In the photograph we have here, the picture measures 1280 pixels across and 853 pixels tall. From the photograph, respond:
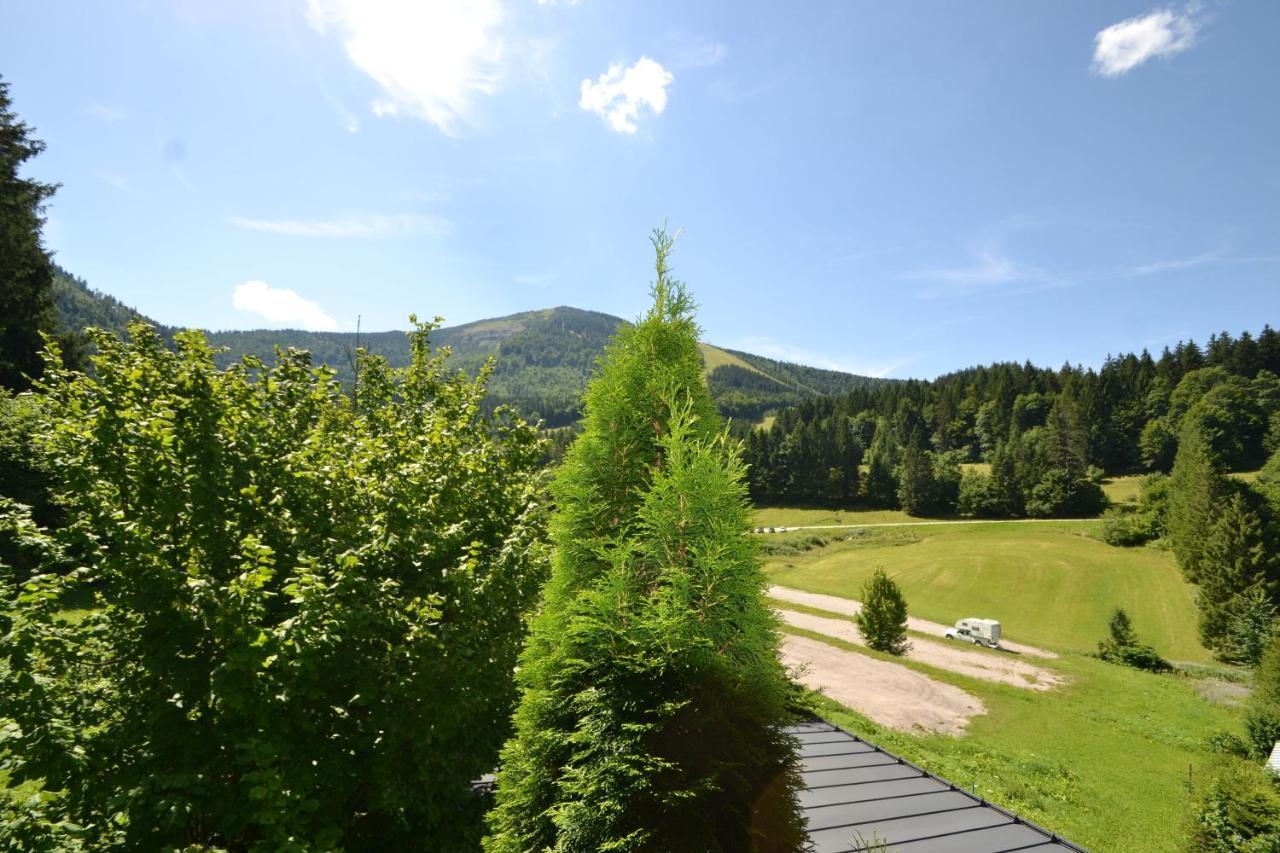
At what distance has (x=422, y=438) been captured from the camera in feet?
29.9

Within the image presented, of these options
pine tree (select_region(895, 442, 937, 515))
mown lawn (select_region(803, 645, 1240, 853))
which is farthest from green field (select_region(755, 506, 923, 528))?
mown lawn (select_region(803, 645, 1240, 853))

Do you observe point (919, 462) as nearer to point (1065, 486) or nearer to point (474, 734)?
point (1065, 486)

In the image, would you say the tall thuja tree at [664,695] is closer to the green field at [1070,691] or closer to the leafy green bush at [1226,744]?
the green field at [1070,691]

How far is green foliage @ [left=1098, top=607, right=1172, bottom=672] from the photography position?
40.5 metres

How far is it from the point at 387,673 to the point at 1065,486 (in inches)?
4772

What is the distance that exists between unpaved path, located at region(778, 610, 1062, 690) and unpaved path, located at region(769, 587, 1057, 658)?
269cm

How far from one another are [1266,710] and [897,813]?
2475 cm

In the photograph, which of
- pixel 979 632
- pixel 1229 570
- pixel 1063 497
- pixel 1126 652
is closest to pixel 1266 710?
pixel 979 632

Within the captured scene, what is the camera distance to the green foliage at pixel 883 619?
115 ft

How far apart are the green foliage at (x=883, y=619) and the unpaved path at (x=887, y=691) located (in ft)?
7.17

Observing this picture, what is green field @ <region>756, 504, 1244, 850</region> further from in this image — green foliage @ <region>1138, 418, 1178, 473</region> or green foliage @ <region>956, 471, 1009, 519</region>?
green foliage @ <region>1138, 418, 1178, 473</region>

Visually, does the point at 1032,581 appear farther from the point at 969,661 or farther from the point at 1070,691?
the point at 1070,691

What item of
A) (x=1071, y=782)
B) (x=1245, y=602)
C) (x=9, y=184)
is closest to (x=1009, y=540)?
(x=1245, y=602)

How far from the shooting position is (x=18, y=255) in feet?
102
